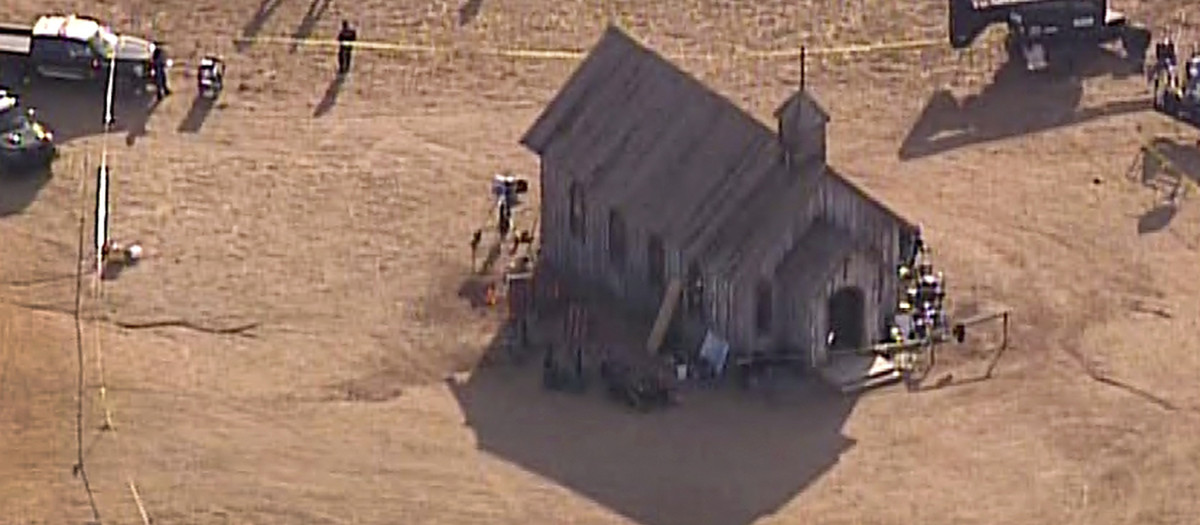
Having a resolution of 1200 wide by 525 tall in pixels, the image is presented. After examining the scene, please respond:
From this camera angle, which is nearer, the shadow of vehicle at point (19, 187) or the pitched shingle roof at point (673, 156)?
the pitched shingle roof at point (673, 156)

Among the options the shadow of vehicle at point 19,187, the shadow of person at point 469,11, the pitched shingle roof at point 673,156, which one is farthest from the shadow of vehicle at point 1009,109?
the shadow of vehicle at point 19,187

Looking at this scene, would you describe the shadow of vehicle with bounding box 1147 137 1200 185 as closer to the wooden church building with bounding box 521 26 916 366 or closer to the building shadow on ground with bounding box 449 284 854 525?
the wooden church building with bounding box 521 26 916 366

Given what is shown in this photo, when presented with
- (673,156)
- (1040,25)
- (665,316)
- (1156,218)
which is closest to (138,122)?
(673,156)

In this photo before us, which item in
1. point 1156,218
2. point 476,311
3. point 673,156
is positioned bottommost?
point 476,311

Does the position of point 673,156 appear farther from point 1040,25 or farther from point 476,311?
point 1040,25

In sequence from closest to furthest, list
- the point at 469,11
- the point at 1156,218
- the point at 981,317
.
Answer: the point at 981,317 → the point at 1156,218 → the point at 469,11

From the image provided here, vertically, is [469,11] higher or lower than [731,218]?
higher

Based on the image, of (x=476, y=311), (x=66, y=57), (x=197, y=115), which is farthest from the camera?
(x=66, y=57)

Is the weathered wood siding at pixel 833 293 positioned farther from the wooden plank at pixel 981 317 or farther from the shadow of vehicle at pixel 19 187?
the shadow of vehicle at pixel 19 187
